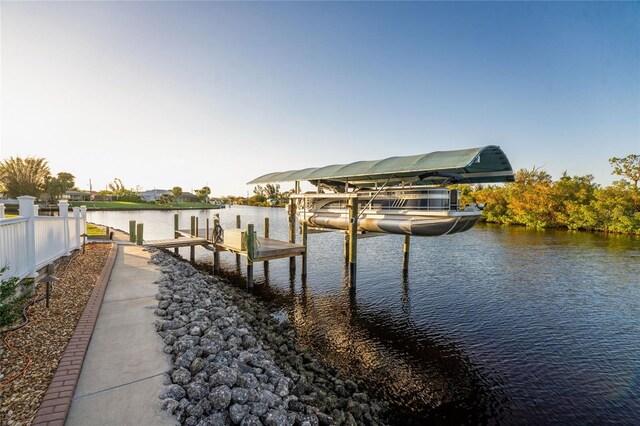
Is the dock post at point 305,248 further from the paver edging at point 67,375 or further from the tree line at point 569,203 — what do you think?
the tree line at point 569,203

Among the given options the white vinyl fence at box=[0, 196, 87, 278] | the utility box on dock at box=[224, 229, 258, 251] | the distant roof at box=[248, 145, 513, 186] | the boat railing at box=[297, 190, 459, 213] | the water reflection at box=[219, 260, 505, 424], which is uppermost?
the distant roof at box=[248, 145, 513, 186]

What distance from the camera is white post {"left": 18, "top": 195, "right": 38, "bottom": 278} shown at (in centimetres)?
592

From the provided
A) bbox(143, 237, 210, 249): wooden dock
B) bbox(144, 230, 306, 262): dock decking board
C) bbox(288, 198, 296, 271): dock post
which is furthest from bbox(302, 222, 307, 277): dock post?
bbox(143, 237, 210, 249): wooden dock

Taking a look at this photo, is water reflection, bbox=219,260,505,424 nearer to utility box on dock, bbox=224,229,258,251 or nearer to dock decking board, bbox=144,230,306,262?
dock decking board, bbox=144,230,306,262

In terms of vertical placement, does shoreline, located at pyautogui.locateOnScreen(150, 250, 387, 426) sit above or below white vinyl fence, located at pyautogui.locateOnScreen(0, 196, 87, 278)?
below

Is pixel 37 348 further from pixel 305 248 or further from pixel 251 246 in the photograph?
pixel 305 248

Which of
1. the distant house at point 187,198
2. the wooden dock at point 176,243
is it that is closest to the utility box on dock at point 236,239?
the wooden dock at point 176,243

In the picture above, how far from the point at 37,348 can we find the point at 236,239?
29.2 feet

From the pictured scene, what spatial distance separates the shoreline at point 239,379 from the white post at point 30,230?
2.35 meters

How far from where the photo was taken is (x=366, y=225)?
42.5 feet

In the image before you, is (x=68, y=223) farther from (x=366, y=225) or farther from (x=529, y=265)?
(x=529, y=265)

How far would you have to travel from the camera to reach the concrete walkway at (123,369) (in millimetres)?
3342

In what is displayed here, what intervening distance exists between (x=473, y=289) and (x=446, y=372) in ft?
22.6

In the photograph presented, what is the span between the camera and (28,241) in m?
5.88
